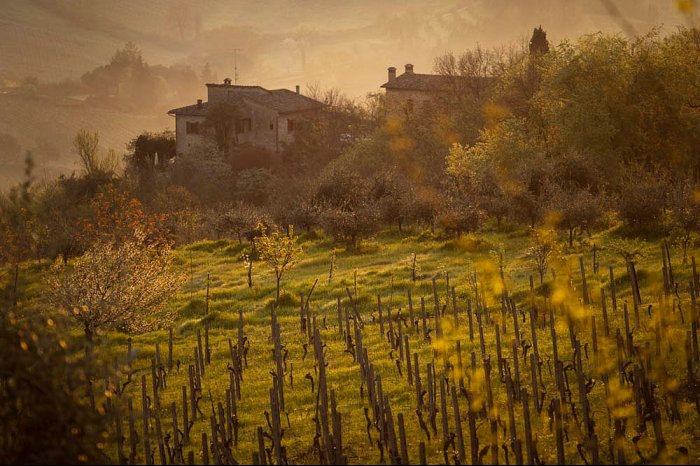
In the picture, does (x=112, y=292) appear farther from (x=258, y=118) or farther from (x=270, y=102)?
(x=270, y=102)

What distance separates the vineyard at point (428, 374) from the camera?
14.9 m

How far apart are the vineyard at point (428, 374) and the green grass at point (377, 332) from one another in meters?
0.07

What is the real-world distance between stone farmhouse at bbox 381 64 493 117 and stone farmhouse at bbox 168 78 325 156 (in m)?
8.89

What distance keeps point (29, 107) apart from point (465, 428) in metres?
197

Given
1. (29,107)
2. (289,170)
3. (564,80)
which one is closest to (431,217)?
(564,80)

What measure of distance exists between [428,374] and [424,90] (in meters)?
78.8

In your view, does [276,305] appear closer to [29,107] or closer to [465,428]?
[465,428]

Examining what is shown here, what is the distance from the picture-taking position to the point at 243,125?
9175cm

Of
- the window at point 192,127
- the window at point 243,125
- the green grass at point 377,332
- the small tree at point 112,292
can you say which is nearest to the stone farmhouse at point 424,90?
the window at point 243,125

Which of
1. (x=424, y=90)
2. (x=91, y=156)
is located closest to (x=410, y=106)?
(x=424, y=90)

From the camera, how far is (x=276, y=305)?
107 feet

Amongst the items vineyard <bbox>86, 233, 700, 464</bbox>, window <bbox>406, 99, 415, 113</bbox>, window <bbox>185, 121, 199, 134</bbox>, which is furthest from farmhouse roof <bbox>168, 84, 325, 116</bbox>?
vineyard <bbox>86, 233, 700, 464</bbox>

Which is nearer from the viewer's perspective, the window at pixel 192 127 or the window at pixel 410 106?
the window at pixel 410 106

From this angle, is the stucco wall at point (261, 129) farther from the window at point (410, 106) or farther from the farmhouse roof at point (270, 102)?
the window at point (410, 106)
